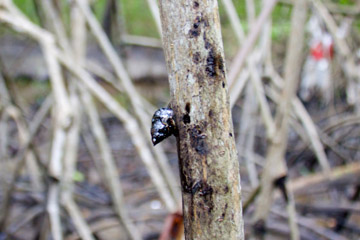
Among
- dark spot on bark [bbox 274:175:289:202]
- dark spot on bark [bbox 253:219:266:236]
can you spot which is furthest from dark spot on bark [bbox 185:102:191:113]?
dark spot on bark [bbox 253:219:266:236]

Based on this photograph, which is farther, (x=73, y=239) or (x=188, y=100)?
(x=73, y=239)

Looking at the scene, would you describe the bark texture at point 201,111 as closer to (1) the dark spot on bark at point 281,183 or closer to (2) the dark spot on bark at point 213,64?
(2) the dark spot on bark at point 213,64

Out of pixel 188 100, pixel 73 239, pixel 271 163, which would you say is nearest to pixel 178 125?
pixel 188 100

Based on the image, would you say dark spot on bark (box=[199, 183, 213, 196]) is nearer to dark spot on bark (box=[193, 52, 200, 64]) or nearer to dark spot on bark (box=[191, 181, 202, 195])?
dark spot on bark (box=[191, 181, 202, 195])

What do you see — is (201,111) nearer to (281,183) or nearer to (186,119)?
(186,119)

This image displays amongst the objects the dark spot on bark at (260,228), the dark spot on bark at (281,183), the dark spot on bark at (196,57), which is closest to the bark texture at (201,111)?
the dark spot on bark at (196,57)

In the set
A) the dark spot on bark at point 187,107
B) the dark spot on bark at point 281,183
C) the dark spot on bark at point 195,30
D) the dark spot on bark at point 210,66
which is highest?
the dark spot on bark at point 195,30

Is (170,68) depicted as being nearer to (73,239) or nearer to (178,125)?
(178,125)
